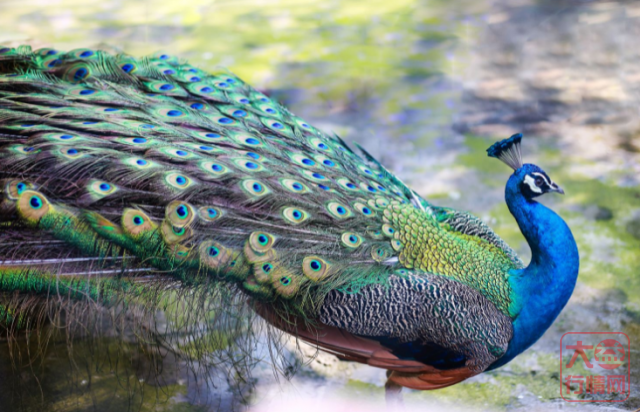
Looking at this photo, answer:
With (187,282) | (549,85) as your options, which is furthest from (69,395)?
(549,85)

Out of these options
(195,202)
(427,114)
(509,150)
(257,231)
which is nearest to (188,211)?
(195,202)

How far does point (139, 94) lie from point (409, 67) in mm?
4195

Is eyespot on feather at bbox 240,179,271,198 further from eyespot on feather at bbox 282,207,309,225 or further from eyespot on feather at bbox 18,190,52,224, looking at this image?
eyespot on feather at bbox 18,190,52,224

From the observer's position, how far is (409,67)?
6.70 metres

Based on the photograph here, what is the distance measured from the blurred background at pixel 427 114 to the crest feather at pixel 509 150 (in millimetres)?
1328

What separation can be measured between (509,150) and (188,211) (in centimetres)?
132

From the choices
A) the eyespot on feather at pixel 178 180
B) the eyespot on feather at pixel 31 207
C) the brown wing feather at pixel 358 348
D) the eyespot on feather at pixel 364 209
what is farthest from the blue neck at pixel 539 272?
the eyespot on feather at pixel 31 207

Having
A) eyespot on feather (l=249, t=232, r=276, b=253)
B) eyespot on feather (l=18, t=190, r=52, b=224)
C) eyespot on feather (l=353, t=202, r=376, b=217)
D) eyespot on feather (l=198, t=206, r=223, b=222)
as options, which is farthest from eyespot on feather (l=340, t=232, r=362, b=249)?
eyespot on feather (l=18, t=190, r=52, b=224)

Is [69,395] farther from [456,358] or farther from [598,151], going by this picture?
[598,151]

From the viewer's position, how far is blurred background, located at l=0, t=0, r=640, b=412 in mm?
3441
